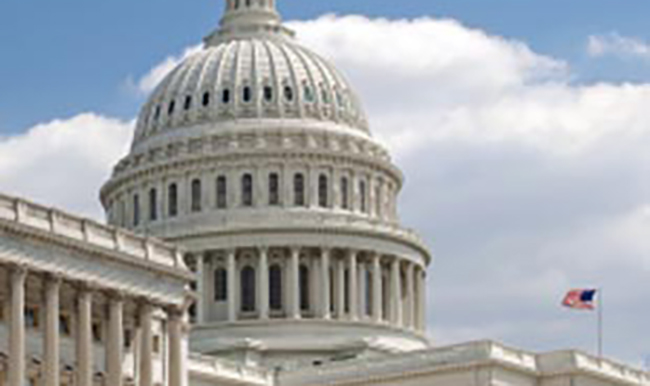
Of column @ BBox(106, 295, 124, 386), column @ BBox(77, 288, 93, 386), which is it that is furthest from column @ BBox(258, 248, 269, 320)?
column @ BBox(77, 288, 93, 386)

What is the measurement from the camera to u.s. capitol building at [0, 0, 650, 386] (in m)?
145

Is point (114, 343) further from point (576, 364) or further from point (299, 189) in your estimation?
point (299, 189)

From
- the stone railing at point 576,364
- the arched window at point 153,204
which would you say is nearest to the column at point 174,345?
the stone railing at point 576,364

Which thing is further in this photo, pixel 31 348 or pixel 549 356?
pixel 549 356

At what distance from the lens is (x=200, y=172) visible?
166m

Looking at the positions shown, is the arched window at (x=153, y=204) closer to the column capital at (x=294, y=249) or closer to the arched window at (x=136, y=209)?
the arched window at (x=136, y=209)

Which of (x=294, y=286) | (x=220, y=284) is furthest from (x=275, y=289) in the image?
(x=220, y=284)

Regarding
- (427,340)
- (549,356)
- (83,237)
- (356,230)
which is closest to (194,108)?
(356,230)

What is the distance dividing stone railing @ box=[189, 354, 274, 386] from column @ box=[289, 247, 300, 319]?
11355mm

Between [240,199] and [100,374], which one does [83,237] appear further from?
[240,199]

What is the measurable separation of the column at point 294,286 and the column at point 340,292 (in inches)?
135

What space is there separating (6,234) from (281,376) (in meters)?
52.9

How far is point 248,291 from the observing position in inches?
6388

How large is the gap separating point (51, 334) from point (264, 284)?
6109 cm
